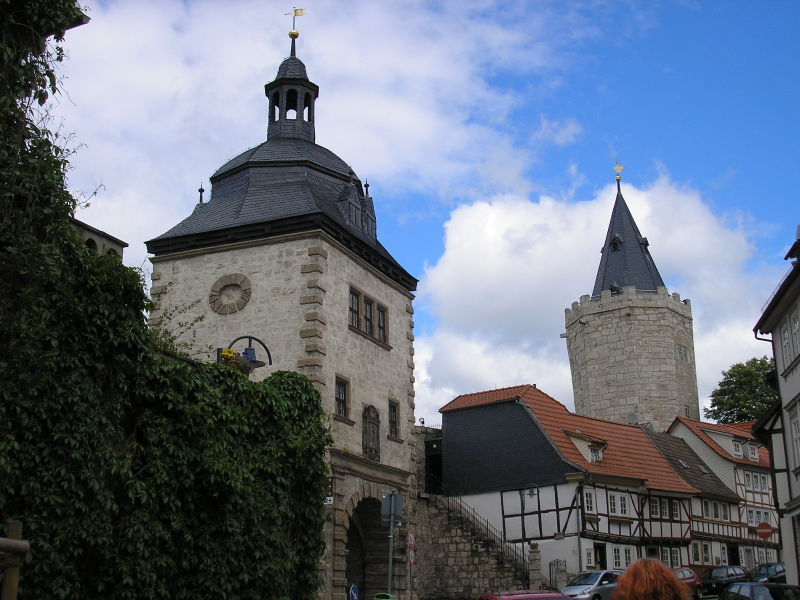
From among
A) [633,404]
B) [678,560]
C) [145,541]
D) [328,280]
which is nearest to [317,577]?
[145,541]

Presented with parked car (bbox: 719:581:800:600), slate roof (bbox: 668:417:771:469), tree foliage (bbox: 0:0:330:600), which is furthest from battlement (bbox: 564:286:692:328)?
tree foliage (bbox: 0:0:330:600)

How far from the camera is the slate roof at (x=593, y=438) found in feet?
118

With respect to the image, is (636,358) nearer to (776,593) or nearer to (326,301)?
(326,301)

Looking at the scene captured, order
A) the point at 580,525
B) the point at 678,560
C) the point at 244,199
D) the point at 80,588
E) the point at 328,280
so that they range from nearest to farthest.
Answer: the point at 80,588 → the point at 328,280 → the point at 244,199 → the point at 580,525 → the point at 678,560

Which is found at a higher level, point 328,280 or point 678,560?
point 328,280

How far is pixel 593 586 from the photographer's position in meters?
26.2

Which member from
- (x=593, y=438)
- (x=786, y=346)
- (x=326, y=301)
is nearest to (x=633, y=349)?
(x=593, y=438)

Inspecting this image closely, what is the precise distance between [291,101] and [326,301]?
927 centimetres

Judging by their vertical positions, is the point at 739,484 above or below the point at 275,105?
below

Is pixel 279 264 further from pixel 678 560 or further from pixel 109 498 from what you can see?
pixel 678 560

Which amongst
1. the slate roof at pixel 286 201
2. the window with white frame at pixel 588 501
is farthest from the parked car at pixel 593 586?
the slate roof at pixel 286 201

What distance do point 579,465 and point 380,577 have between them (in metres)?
9.74

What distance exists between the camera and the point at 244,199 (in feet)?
95.5

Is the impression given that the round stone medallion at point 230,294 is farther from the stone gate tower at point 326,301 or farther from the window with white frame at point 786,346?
the window with white frame at point 786,346
